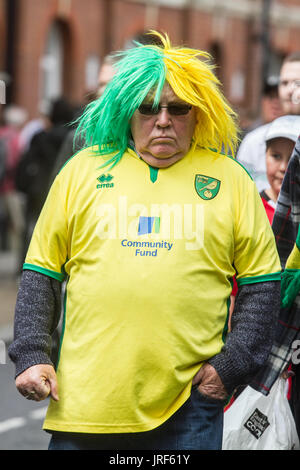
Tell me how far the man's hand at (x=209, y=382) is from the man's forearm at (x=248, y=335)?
0.01 metres

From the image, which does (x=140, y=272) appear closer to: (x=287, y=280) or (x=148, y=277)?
(x=148, y=277)

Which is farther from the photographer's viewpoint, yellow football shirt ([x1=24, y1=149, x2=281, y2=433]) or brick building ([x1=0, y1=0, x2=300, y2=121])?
brick building ([x1=0, y1=0, x2=300, y2=121])

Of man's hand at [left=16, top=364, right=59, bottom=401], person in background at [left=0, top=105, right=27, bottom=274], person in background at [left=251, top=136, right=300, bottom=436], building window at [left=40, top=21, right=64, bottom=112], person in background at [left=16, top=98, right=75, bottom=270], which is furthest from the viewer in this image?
building window at [left=40, top=21, right=64, bottom=112]

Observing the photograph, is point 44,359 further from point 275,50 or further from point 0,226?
point 275,50

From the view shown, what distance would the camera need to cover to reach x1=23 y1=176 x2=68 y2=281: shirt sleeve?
3.16 m

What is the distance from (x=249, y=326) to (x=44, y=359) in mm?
596

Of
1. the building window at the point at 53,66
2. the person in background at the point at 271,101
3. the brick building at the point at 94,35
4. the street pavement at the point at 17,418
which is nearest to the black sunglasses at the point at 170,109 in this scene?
the street pavement at the point at 17,418

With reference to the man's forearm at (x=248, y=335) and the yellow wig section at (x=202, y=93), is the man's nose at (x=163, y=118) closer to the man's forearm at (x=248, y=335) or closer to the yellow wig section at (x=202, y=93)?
the yellow wig section at (x=202, y=93)

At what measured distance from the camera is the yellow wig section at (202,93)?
10.3ft

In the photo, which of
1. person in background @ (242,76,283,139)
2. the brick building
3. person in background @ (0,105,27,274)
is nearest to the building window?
the brick building

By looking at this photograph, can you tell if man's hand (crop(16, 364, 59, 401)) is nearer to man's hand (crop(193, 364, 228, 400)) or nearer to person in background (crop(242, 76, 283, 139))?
man's hand (crop(193, 364, 228, 400))

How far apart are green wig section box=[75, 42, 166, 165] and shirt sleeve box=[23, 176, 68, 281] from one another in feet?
0.63

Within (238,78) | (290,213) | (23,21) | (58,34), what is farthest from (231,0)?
(290,213)

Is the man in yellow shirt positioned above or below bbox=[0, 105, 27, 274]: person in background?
above
